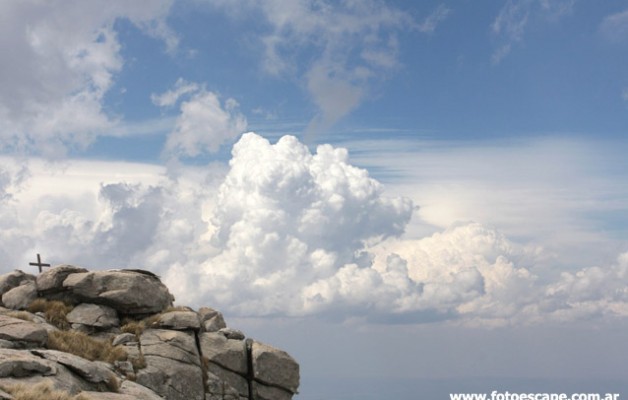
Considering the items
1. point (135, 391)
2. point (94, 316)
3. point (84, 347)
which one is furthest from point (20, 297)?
point (135, 391)

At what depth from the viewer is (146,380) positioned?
139 ft

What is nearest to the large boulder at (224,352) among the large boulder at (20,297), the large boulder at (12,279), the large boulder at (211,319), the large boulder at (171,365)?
the large boulder at (171,365)

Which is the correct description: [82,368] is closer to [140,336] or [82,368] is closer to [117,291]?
[140,336]

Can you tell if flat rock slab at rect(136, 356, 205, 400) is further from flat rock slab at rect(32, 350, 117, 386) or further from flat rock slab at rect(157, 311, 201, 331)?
flat rock slab at rect(32, 350, 117, 386)

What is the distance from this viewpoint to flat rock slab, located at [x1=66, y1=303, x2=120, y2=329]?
48.6 m

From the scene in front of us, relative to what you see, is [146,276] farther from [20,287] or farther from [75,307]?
[20,287]

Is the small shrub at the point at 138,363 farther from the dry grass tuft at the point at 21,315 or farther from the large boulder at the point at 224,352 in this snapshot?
the dry grass tuft at the point at 21,315

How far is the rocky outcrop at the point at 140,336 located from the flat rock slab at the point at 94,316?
2.9 inches

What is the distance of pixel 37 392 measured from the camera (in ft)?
92.6

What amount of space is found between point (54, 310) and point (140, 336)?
768 centimetres

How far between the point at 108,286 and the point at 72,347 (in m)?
9.90

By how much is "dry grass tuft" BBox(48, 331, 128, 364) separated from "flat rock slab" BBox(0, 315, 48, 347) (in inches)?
40.9

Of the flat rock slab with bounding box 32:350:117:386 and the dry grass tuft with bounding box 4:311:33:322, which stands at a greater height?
the dry grass tuft with bounding box 4:311:33:322

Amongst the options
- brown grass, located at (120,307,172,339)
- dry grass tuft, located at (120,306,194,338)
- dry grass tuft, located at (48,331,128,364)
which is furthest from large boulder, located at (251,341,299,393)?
dry grass tuft, located at (48,331,128,364)
